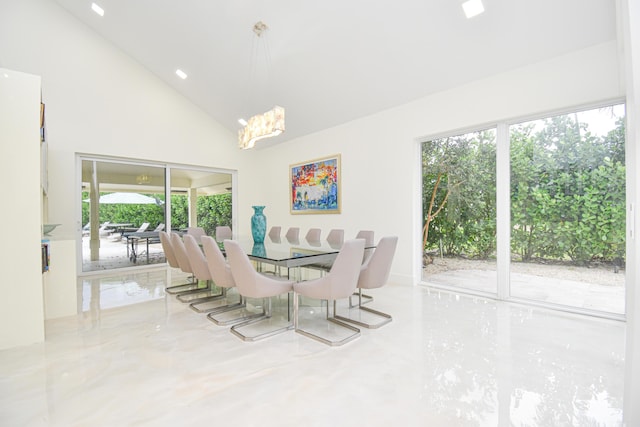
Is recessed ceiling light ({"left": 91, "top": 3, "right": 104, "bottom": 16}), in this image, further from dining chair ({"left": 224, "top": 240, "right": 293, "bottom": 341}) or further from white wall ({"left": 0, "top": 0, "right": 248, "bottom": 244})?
dining chair ({"left": 224, "top": 240, "right": 293, "bottom": 341})

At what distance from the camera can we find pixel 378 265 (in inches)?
118

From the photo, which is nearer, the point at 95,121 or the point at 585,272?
the point at 585,272

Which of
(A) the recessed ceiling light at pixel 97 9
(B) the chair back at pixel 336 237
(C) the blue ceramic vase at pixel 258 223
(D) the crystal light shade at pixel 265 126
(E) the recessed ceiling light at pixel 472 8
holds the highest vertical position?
(A) the recessed ceiling light at pixel 97 9

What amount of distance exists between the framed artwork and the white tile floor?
2.99m

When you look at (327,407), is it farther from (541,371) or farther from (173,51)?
(173,51)

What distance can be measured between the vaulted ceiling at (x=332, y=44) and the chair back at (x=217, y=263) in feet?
9.66

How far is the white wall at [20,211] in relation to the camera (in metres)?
2.49

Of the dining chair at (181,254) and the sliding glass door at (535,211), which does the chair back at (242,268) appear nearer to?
the dining chair at (181,254)

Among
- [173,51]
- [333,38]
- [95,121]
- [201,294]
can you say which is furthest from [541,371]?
[95,121]

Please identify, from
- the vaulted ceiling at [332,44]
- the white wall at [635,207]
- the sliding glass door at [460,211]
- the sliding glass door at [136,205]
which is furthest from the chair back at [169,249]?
the white wall at [635,207]

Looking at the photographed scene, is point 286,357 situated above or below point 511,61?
below

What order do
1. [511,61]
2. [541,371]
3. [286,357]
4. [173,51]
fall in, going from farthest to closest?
[173,51], [511,61], [286,357], [541,371]

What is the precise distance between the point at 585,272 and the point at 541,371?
1825 millimetres

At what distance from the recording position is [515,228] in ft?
12.2
